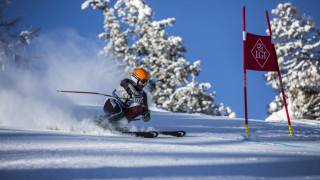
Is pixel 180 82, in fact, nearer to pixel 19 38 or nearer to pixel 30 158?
pixel 19 38

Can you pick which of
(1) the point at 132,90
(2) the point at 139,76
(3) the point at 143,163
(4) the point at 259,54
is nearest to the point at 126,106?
(1) the point at 132,90

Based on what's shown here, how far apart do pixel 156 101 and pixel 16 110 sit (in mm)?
15193

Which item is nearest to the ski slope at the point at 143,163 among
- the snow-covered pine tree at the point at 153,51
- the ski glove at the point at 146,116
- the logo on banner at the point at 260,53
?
the ski glove at the point at 146,116

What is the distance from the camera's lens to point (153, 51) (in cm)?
2284

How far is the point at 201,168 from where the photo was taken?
2344 millimetres

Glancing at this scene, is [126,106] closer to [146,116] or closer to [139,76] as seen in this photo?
[146,116]

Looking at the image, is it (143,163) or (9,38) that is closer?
(143,163)

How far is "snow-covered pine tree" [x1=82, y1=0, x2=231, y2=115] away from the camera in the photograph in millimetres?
20688

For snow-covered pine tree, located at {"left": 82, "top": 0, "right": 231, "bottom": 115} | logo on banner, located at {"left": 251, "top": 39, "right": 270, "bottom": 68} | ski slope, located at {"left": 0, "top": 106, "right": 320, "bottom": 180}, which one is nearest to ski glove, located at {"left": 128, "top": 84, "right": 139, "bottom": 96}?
ski slope, located at {"left": 0, "top": 106, "right": 320, "bottom": 180}

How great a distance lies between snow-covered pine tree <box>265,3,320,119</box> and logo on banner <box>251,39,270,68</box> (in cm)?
1356

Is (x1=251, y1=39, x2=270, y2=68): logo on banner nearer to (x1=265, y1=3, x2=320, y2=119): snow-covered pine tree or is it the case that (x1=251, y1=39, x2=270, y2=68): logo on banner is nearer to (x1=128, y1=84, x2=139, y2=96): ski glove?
(x1=128, y1=84, x2=139, y2=96): ski glove

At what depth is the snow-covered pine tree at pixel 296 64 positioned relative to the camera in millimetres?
17953

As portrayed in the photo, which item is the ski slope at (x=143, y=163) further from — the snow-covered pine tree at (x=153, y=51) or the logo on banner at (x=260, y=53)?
the snow-covered pine tree at (x=153, y=51)

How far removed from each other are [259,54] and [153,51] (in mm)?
17316
